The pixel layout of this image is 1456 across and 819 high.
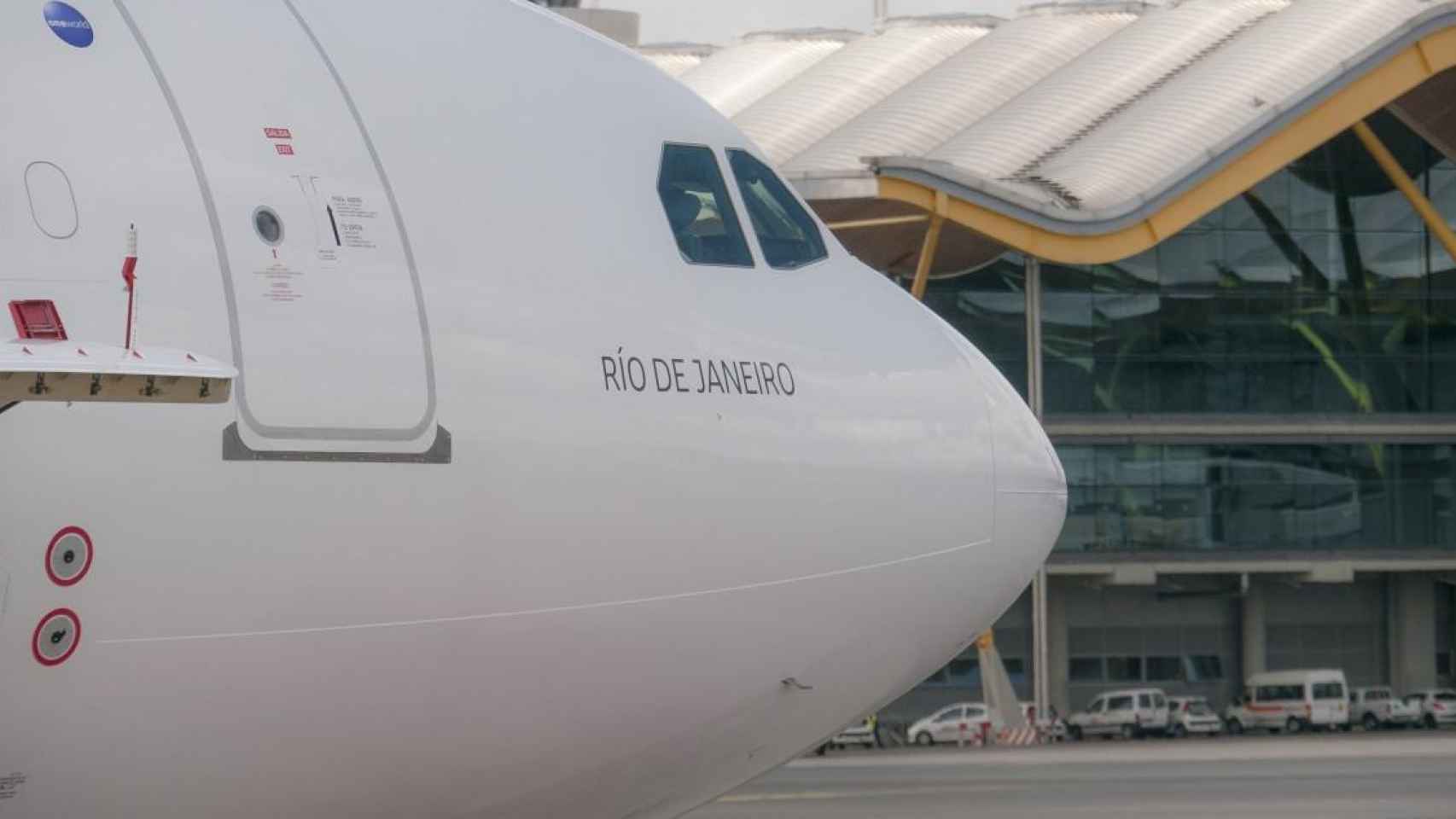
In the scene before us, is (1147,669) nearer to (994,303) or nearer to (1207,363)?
(1207,363)

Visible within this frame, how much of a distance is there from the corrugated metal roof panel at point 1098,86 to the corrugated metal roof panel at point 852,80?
5186 millimetres

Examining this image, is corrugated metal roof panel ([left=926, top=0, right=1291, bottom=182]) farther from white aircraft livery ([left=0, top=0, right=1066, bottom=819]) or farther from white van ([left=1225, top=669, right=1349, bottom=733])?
white aircraft livery ([left=0, top=0, right=1066, bottom=819])

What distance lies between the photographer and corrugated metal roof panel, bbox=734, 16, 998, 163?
54.3 metres

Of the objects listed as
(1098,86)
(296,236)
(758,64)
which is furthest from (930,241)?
(296,236)

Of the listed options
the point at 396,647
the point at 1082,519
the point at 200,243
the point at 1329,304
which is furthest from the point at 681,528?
the point at 1329,304

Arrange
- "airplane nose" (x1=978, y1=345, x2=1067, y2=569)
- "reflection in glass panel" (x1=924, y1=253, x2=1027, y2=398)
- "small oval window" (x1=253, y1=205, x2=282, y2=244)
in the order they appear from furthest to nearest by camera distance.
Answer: "reflection in glass panel" (x1=924, y1=253, x2=1027, y2=398)
"airplane nose" (x1=978, y1=345, x2=1067, y2=569)
"small oval window" (x1=253, y1=205, x2=282, y2=244)

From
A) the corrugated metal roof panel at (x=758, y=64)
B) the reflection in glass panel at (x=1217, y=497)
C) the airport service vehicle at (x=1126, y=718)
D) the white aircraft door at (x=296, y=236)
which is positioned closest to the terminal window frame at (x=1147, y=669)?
the reflection in glass panel at (x=1217, y=497)

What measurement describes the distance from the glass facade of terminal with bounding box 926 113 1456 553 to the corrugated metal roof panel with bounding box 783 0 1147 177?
Result: 5018mm

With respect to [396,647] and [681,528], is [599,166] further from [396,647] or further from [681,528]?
[396,647]

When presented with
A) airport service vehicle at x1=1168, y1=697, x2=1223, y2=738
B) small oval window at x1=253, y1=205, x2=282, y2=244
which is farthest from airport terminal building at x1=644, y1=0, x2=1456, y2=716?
small oval window at x1=253, y1=205, x2=282, y2=244

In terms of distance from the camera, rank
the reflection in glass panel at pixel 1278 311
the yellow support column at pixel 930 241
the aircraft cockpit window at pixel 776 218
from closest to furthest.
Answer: the aircraft cockpit window at pixel 776 218, the yellow support column at pixel 930 241, the reflection in glass panel at pixel 1278 311

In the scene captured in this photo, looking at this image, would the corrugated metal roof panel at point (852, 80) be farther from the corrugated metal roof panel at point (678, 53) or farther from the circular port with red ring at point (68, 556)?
the circular port with red ring at point (68, 556)

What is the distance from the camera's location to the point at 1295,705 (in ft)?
169

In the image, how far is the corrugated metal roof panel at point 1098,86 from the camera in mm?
48031
